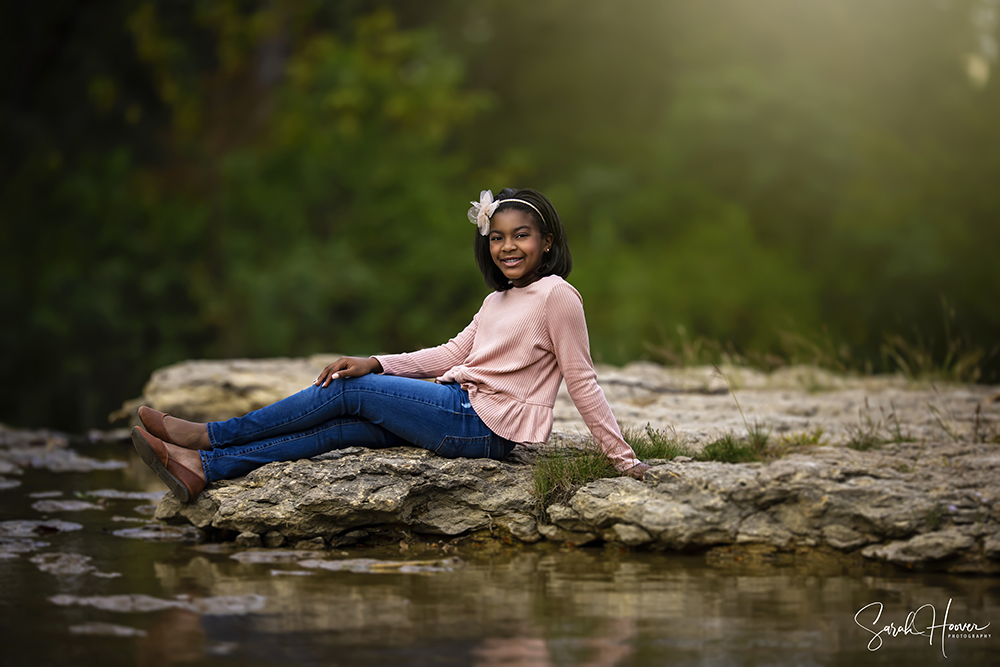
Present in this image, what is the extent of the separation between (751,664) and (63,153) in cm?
1549

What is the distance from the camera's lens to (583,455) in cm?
389

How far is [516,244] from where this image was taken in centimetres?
374

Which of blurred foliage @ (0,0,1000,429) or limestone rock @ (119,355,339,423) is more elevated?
blurred foliage @ (0,0,1000,429)

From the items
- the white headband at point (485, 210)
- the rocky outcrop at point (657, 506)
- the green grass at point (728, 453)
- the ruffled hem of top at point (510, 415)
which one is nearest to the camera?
the rocky outcrop at point (657, 506)

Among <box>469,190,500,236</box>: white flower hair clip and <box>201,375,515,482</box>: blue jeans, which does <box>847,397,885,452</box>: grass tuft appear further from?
<box>469,190,500,236</box>: white flower hair clip

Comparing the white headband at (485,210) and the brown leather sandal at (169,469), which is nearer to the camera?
the brown leather sandal at (169,469)

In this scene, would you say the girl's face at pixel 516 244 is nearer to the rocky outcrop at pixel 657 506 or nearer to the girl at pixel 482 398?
the girl at pixel 482 398

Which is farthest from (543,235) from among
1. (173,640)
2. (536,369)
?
(173,640)

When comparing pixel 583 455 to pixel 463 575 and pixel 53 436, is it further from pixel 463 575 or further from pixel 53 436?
pixel 53 436

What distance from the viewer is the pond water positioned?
2.40 metres

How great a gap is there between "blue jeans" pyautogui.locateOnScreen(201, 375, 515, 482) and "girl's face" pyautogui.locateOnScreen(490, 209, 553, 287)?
56 cm

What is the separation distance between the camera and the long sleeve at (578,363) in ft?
11.9
